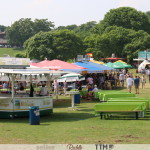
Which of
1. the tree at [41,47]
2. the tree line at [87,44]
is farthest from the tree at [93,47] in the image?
the tree at [41,47]

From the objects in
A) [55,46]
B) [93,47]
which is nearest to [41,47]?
[55,46]

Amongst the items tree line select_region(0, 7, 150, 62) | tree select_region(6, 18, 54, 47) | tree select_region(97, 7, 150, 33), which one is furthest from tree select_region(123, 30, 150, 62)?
tree select_region(6, 18, 54, 47)

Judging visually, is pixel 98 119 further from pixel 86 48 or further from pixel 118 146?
pixel 86 48

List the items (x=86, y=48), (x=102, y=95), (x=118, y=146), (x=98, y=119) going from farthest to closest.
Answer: (x=86, y=48)
(x=102, y=95)
(x=98, y=119)
(x=118, y=146)

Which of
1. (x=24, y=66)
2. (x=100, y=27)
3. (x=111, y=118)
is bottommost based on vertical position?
(x=111, y=118)

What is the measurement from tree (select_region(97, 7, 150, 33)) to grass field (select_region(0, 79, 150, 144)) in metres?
79.5

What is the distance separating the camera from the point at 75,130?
56.4ft

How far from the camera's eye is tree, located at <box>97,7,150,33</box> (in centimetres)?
9994

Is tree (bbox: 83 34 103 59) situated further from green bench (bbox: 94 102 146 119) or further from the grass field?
green bench (bbox: 94 102 146 119)

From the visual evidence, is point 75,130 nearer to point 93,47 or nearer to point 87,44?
point 93,47

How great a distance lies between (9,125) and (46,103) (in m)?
3.46

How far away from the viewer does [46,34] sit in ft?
290

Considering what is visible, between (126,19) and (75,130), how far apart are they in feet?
283

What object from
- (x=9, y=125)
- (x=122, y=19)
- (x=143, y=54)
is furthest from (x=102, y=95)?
(x=122, y=19)
